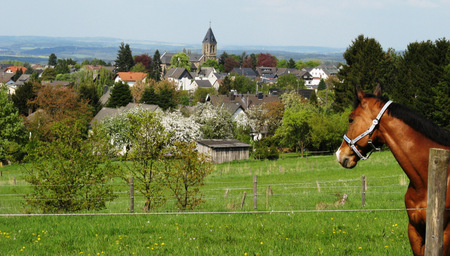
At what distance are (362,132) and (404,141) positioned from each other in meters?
0.54

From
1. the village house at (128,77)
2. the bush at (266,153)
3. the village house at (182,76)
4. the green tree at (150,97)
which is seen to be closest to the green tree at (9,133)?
the bush at (266,153)

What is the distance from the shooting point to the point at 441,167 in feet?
16.6

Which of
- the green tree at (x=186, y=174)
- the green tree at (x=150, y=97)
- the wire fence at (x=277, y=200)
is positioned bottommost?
the green tree at (x=150, y=97)

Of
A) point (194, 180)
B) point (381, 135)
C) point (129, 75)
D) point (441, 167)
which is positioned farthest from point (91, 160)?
point (129, 75)

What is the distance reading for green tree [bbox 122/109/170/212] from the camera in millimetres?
17703

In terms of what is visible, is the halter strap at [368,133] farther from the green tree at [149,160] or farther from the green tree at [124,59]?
the green tree at [124,59]

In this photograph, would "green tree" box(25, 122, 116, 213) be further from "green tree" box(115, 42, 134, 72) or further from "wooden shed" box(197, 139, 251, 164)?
"green tree" box(115, 42, 134, 72)

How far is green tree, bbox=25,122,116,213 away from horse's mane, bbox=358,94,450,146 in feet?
41.5

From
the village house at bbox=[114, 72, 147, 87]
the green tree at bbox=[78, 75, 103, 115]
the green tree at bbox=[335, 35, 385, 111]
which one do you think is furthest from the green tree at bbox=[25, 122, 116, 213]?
the village house at bbox=[114, 72, 147, 87]

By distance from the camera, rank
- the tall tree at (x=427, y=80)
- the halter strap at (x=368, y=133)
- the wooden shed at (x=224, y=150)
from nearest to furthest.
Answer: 1. the halter strap at (x=368, y=133)
2. the tall tree at (x=427, y=80)
3. the wooden shed at (x=224, y=150)

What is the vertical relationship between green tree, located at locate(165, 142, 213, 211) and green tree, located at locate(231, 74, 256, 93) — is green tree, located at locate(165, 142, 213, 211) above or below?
above

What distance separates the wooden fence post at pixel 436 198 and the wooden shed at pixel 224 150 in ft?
162

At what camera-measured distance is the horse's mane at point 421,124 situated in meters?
6.03

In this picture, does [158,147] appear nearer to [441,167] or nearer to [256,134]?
[441,167]
